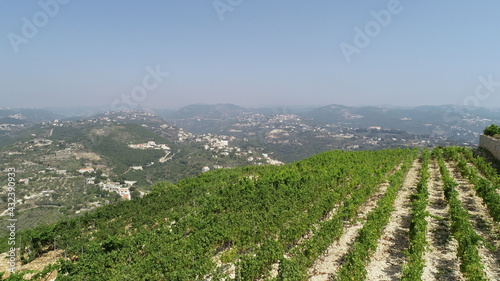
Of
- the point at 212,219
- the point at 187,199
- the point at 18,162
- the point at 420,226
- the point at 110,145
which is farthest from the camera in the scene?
the point at 110,145

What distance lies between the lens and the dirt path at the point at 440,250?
7.99 m

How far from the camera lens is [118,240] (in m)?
11.2

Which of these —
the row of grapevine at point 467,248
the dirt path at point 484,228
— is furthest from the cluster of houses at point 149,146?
the row of grapevine at point 467,248

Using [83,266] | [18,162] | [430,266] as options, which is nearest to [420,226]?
[430,266]

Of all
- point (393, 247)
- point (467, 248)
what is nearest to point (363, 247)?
point (393, 247)

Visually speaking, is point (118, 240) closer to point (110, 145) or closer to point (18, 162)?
point (18, 162)

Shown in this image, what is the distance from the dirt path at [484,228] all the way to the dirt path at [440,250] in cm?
78

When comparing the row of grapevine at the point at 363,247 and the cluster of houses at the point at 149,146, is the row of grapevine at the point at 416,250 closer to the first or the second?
the row of grapevine at the point at 363,247

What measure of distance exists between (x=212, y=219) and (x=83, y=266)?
5650 mm

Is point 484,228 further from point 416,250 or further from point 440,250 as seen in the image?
point 416,250

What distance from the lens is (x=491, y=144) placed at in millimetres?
24156

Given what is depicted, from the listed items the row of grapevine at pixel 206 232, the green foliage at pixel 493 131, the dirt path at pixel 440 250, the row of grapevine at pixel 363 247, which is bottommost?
the row of grapevine at pixel 206 232

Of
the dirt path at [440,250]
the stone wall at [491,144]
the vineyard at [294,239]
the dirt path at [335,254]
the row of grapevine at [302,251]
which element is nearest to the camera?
the row of grapevine at [302,251]

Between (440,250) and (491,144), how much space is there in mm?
22041
